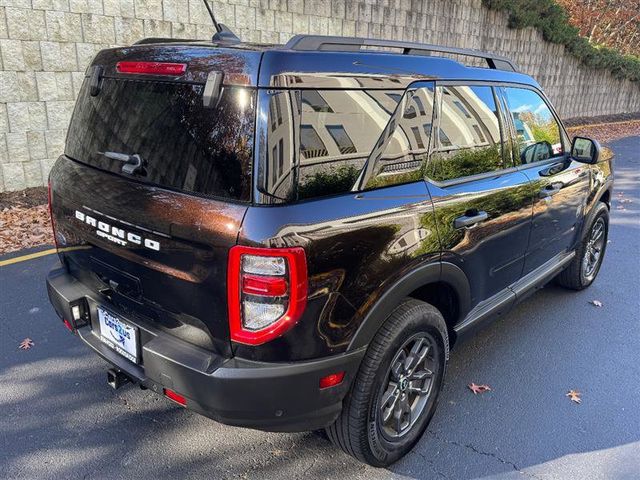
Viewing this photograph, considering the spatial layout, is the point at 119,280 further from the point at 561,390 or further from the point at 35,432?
the point at 561,390

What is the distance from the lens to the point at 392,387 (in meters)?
2.62

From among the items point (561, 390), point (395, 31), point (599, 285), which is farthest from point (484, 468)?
point (395, 31)

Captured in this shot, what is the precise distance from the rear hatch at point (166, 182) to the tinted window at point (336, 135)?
230 millimetres

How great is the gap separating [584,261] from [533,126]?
161 cm

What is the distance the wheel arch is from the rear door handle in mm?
214

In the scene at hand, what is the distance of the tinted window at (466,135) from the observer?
9.18 ft

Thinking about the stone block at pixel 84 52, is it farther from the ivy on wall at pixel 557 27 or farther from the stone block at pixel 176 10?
the ivy on wall at pixel 557 27

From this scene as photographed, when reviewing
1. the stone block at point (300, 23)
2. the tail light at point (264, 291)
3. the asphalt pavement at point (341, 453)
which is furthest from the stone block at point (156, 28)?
the tail light at point (264, 291)

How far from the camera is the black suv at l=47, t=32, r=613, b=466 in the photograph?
2.03 meters

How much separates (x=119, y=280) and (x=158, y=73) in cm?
94

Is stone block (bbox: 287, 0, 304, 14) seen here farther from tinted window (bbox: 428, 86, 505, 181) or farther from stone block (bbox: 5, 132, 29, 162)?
tinted window (bbox: 428, 86, 505, 181)

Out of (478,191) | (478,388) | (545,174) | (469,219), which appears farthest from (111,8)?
(478,388)

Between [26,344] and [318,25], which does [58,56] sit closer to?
[26,344]

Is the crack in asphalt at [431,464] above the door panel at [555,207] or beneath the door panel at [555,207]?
beneath
